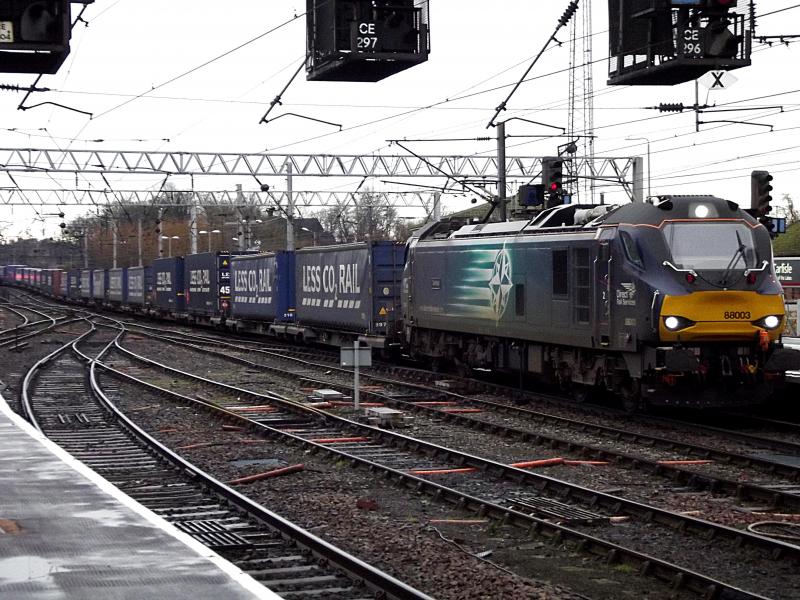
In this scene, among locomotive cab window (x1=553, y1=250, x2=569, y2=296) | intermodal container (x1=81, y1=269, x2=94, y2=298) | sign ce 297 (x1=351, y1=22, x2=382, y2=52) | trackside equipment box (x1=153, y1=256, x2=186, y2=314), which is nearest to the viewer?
sign ce 297 (x1=351, y1=22, x2=382, y2=52)

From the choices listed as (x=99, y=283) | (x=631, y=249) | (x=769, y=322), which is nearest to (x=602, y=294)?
(x=631, y=249)

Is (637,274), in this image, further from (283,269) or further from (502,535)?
(283,269)

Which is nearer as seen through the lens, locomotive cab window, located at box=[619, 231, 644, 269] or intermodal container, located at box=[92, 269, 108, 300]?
locomotive cab window, located at box=[619, 231, 644, 269]

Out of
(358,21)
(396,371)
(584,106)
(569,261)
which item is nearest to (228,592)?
(358,21)

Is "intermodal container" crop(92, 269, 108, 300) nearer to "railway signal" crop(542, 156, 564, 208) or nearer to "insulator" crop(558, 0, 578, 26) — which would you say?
"railway signal" crop(542, 156, 564, 208)

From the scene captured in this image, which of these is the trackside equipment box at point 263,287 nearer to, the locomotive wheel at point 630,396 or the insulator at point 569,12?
the insulator at point 569,12

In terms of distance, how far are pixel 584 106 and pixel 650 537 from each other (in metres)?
47.1

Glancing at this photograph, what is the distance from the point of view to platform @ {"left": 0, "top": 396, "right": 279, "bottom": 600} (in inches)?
270

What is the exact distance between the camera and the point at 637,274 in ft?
55.5

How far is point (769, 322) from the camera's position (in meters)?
16.9

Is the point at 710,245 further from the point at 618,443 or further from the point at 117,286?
the point at 117,286

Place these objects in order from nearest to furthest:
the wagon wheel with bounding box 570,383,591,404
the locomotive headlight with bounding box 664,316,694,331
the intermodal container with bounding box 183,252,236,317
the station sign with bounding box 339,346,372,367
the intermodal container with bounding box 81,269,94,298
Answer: the locomotive headlight with bounding box 664,316,694,331 → the station sign with bounding box 339,346,372,367 → the wagon wheel with bounding box 570,383,591,404 → the intermodal container with bounding box 183,252,236,317 → the intermodal container with bounding box 81,269,94,298

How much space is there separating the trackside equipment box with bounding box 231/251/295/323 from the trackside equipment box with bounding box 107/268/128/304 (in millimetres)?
22293

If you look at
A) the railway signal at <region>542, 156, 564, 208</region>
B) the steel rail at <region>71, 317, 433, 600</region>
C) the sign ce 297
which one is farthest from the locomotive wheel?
the railway signal at <region>542, 156, 564, 208</region>
